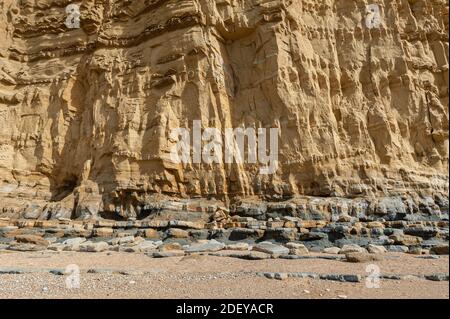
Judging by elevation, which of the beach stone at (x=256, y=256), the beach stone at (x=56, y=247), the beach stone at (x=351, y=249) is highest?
the beach stone at (x=256, y=256)

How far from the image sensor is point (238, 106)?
18.0 metres

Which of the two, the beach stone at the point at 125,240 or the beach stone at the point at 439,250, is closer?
the beach stone at the point at 439,250

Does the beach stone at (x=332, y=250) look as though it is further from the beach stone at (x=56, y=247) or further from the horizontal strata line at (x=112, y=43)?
the horizontal strata line at (x=112, y=43)

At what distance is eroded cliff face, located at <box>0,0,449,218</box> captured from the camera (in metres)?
15.8

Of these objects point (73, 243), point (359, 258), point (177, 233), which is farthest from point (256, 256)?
point (73, 243)

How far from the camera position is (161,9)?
19859 mm

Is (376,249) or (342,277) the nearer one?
(342,277)

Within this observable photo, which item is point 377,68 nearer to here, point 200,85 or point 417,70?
point 417,70

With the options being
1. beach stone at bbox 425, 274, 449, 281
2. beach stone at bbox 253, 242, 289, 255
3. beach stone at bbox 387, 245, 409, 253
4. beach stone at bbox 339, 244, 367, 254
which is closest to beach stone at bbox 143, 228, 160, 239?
beach stone at bbox 253, 242, 289, 255

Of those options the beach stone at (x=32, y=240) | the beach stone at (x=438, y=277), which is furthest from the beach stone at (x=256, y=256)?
the beach stone at (x=32, y=240)

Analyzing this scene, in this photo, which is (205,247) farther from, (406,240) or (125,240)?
(406,240)

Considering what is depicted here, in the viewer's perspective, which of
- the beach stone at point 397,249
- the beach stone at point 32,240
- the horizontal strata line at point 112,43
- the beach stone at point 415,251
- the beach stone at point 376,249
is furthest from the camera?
the horizontal strata line at point 112,43

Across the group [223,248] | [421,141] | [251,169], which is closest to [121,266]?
[223,248]

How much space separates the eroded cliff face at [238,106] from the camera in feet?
51.9
